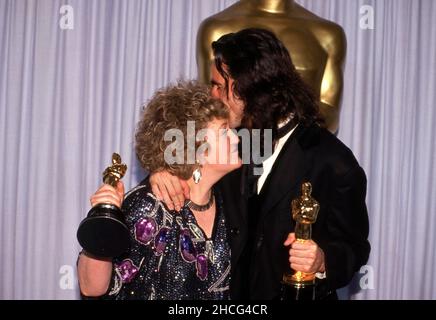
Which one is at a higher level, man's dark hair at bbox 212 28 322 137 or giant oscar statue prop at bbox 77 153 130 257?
man's dark hair at bbox 212 28 322 137

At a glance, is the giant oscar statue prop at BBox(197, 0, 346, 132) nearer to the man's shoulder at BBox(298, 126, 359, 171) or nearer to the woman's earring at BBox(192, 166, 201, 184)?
the man's shoulder at BBox(298, 126, 359, 171)

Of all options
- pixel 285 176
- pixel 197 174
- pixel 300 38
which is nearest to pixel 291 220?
pixel 285 176

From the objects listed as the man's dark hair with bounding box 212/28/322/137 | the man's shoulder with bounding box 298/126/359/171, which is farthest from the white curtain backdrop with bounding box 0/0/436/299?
the man's shoulder with bounding box 298/126/359/171

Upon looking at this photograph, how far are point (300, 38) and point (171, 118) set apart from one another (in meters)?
0.96

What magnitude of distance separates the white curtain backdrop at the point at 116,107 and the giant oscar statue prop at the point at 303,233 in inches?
58.6

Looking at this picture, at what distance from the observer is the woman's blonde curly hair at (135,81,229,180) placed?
1587mm

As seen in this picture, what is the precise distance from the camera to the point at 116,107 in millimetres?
2986

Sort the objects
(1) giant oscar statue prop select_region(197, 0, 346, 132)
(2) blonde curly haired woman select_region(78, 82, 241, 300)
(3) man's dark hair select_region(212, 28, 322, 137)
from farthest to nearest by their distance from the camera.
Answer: (1) giant oscar statue prop select_region(197, 0, 346, 132)
(3) man's dark hair select_region(212, 28, 322, 137)
(2) blonde curly haired woman select_region(78, 82, 241, 300)

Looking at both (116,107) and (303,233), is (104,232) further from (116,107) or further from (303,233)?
(116,107)

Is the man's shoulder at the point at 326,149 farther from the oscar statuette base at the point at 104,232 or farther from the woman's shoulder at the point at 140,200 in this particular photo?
the oscar statuette base at the point at 104,232

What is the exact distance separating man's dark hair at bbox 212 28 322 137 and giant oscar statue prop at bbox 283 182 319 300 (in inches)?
13.1

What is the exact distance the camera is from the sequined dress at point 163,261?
153 cm
